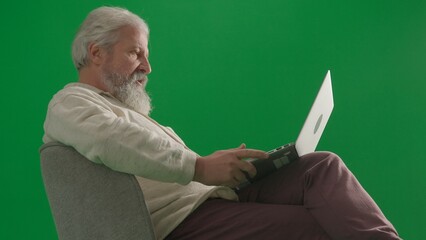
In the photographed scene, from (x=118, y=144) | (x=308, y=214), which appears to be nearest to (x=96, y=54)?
(x=118, y=144)

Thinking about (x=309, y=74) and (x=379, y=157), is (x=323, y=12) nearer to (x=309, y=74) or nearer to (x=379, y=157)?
(x=309, y=74)

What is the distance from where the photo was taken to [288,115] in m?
2.34

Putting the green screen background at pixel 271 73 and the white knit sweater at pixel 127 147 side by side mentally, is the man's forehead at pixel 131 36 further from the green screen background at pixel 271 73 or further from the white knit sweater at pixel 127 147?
the green screen background at pixel 271 73

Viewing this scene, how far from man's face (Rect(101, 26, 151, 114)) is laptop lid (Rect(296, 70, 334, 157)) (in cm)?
52

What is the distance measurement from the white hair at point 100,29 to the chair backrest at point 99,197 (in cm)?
55

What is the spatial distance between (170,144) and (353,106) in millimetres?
1594

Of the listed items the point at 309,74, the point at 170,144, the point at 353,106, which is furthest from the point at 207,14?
the point at 170,144

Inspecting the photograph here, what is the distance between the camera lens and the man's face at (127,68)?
142cm

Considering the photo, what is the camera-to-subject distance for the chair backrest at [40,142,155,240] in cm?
92

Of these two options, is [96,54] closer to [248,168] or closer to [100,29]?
[100,29]

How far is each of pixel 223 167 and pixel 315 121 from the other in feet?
0.84

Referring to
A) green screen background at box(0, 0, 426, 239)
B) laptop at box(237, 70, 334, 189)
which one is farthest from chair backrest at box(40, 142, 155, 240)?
green screen background at box(0, 0, 426, 239)

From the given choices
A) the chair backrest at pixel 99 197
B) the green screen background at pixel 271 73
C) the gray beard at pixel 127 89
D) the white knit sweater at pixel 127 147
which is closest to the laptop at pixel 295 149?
the white knit sweater at pixel 127 147

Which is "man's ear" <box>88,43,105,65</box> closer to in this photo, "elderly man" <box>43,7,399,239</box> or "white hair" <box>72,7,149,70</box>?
"white hair" <box>72,7,149,70</box>
